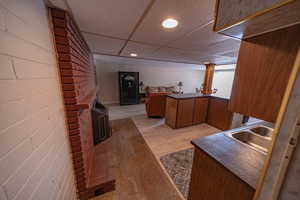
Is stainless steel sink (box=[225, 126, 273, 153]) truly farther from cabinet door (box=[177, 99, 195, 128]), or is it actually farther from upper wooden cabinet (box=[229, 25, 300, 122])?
cabinet door (box=[177, 99, 195, 128])

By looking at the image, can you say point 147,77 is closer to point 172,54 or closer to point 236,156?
point 172,54

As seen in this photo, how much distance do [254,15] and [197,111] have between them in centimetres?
327

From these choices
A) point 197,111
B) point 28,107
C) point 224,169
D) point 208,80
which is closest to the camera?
point 28,107

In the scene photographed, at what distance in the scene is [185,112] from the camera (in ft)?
10.6

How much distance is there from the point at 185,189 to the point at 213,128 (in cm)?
246

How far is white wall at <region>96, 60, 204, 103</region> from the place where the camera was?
5582 mm

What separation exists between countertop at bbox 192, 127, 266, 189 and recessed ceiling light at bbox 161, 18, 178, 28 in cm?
129

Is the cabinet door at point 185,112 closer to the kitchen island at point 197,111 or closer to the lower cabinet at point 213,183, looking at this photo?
the kitchen island at point 197,111

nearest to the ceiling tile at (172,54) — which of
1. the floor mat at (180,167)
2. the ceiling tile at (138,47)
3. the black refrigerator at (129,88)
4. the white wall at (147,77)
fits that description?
the ceiling tile at (138,47)

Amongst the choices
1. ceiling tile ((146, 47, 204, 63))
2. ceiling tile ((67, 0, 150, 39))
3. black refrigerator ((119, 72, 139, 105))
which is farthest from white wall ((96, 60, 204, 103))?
ceiling tile ((67, 0, 150, 39))

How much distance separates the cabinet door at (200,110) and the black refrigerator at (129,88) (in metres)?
3.39

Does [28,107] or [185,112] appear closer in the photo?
[28,107]

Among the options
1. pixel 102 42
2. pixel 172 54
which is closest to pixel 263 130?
pixel 172 54

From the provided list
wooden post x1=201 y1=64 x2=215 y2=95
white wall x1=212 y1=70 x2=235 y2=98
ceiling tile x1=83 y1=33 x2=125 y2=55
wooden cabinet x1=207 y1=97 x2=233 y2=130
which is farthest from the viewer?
white wall x1=212 y1=70 x2=235 y2=98
